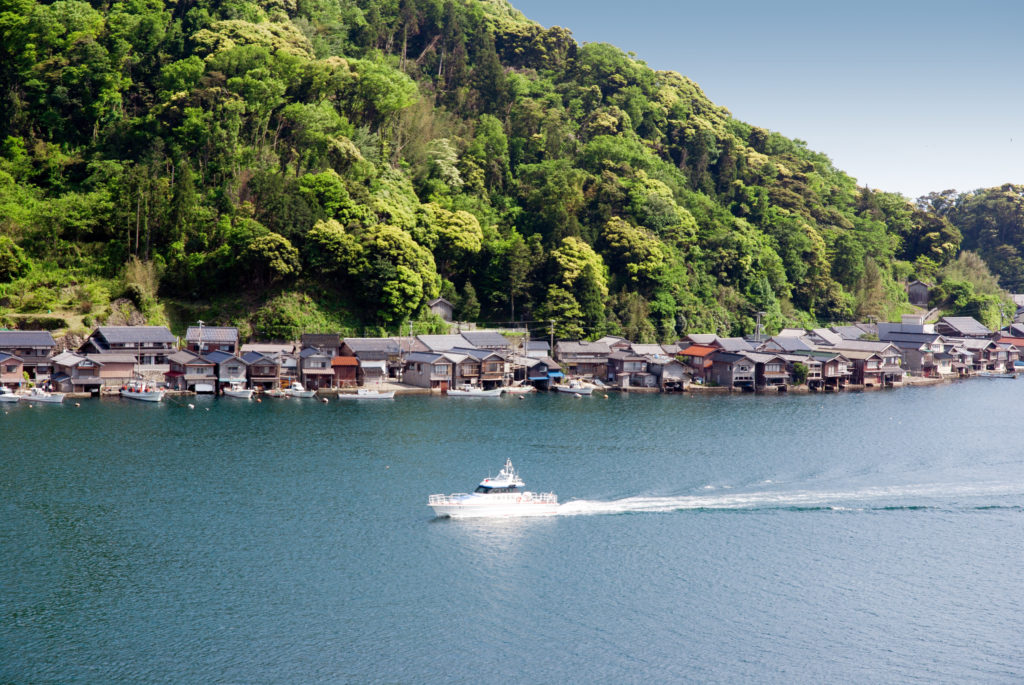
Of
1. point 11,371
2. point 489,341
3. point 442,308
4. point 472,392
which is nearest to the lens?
point 11,371

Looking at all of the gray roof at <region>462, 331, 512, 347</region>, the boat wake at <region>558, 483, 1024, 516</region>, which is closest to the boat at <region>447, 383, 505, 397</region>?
the gray roof at <region>462, 331, 512, 347</region>

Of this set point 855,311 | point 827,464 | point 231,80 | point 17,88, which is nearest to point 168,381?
point 231,80

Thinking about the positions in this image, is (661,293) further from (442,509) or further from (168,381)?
(442,509)

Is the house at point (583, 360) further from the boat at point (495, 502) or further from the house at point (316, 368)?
the boat at point (495, 502)

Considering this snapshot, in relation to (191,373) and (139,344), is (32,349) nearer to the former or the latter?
(139,344)

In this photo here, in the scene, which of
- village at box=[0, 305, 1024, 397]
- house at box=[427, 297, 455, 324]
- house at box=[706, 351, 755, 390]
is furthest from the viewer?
house at box=[427, 297, 455, 324]

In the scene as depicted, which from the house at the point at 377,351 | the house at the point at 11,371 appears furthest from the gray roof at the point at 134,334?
the house at the point at 377,351

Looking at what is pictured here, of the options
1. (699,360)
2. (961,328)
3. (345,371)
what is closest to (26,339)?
(345,371)

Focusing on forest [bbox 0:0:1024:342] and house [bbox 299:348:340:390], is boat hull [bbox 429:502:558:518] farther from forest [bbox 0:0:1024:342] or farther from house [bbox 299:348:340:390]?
forest [bbox 0:0:1024:342]
